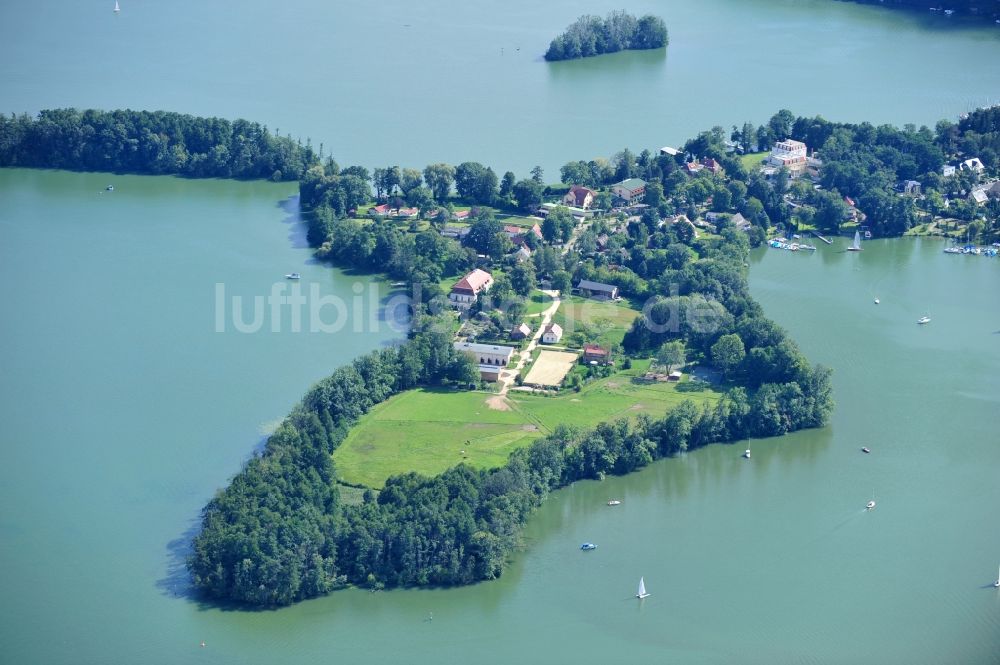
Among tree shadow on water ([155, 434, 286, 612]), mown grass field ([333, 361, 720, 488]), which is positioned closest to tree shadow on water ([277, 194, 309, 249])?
mown grass field ([333, 361, 720, 488])

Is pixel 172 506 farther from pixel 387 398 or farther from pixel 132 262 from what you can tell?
pixel 132 262

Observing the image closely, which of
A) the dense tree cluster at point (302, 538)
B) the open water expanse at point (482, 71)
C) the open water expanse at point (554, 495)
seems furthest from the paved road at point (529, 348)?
the open water expanse at point (482, 71)

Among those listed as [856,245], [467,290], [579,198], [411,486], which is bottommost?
[411,486]

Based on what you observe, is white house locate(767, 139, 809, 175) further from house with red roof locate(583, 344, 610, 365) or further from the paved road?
house with red roof locate(583, 344, 610, 365)

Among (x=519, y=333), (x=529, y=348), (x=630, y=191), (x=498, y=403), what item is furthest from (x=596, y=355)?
(x=630, y=191)

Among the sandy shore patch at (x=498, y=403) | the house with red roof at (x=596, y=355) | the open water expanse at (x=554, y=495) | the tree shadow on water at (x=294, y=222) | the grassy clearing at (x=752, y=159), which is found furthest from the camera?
the grassy clearing at (x=752, y=159)

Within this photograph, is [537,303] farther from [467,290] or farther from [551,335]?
[551,335]

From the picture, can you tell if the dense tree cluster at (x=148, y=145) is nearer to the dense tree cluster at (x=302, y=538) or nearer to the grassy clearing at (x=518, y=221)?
the grassy clearing at (x=518, y=221)
